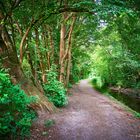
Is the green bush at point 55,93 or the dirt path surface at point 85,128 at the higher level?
the green bush at point 55,93

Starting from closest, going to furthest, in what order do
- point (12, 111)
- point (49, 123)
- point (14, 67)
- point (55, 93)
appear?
point (12, 111) < point (49, 123) < point (14, 67) < point (55, 93)

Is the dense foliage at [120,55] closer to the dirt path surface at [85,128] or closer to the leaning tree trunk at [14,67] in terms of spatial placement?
the dirt path surface at [85,128]

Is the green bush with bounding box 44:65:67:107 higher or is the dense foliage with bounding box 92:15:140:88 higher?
the dense foliage with bounding box 92:15:140:88

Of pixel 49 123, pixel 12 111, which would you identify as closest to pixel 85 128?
pixel 49 123

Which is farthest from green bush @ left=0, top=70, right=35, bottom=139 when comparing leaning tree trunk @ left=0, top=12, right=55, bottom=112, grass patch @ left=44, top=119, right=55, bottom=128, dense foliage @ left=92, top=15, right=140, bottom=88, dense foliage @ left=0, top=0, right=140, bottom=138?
dense foliage @ left=92, top=15, right=140, bottom=88

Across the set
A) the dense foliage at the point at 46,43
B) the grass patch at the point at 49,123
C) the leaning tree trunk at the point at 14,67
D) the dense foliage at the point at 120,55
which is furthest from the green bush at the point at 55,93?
the dense foliage at the point at 120,55

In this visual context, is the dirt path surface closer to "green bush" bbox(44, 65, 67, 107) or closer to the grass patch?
the grass patch

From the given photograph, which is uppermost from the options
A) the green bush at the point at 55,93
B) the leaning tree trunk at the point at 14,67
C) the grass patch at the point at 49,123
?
the leaning tree trunk at the point at 14,67

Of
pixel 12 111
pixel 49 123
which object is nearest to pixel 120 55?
pixel 49 123

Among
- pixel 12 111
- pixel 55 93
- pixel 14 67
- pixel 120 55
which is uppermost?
pixel 120 55

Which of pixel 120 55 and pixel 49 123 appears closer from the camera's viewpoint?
pixel 49 123

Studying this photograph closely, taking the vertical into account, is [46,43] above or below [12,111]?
above

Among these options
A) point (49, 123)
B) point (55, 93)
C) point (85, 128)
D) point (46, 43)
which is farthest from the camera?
point (46, 43)

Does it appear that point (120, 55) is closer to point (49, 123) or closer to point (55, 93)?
point (55, 93)
